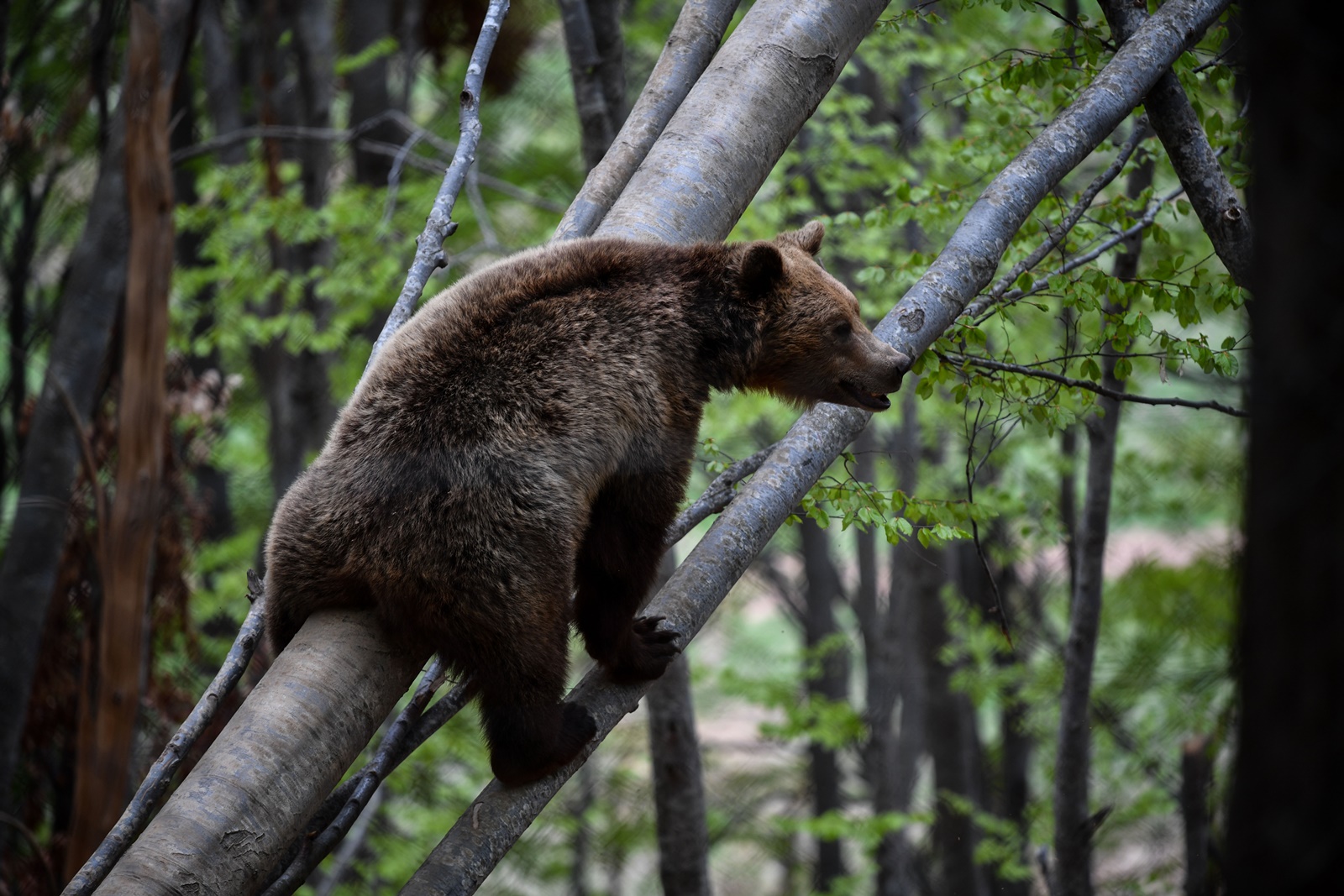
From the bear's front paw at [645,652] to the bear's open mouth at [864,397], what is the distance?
3.85 ft

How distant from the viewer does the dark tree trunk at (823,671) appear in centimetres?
1249

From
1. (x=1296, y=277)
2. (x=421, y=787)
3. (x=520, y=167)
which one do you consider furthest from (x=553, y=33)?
(x=1296, y=277)

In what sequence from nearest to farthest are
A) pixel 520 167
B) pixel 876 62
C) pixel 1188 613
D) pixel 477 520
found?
pixel 477 520, pixel 876 62, pixel 1188 613, pixel 520 167

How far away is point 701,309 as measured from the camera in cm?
366

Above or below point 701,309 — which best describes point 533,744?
below

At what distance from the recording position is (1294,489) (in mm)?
1153

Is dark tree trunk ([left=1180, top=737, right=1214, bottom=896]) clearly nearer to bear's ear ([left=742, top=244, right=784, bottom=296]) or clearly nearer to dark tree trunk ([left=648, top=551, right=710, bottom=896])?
dark tree trunk ([left=648, top=551, right=710, bottom=896])

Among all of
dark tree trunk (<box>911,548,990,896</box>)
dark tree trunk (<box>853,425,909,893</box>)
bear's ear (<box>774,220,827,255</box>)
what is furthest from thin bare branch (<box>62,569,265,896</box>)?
dark tree trunk (<box>911,548,990,896</box>)

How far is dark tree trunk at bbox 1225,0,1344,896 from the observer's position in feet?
3.72

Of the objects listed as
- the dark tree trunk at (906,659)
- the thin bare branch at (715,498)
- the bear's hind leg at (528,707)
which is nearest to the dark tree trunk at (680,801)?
the thin bare branch at (715,498)

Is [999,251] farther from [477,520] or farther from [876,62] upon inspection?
[876,62]

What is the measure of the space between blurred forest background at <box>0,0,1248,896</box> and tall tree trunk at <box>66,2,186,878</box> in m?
0.05

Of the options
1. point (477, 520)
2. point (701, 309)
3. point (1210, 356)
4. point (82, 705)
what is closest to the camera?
point (82, 705)

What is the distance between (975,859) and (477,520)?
8099 millimetres
